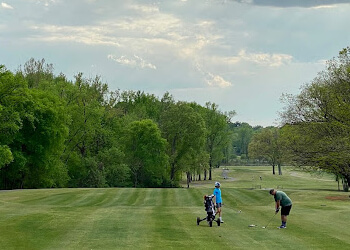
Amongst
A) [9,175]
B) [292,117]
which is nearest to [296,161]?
[292,117]

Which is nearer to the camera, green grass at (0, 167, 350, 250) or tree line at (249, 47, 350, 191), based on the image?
green grass at (0, 167, 350, 250)

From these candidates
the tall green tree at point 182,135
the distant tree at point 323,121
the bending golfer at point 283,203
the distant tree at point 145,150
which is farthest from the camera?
the tall green tree at point 182,135

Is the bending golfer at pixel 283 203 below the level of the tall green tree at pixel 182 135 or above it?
below

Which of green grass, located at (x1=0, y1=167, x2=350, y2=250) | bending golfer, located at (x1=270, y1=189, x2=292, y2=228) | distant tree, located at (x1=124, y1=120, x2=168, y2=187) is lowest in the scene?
green grass, located at (x1=0, y1=167, x2=350, y2=250)

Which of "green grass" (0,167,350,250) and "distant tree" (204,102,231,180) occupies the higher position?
"distant tree" (204,102,231,180)

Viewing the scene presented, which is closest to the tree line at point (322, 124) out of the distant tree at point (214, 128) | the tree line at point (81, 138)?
the tree line at point (81, 138)

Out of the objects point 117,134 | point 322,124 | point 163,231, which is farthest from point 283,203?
point 117,134

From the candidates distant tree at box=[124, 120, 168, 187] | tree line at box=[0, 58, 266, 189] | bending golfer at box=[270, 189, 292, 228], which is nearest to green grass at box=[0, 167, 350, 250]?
bending golfer at box=[270, 189, 292, 228]

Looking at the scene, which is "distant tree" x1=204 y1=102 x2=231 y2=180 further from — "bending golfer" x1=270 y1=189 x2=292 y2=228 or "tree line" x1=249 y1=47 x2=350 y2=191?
"bending golfer" x1=270 y1=189 x2=292 y2=228

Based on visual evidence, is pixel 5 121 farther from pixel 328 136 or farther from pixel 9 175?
pixel 328 136

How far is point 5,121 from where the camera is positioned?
54.1 meters

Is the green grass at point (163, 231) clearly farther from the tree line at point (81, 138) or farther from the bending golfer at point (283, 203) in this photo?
the tree line at point (81, 138)

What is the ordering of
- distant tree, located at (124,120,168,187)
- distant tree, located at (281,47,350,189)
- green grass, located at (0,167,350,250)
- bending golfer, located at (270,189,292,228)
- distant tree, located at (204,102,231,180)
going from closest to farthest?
green grass, located at (0,167,350,250)
bending golfer, located at (270,189,292,228)
distant tree, located at (281,47,350,189)
distant tree, located at (124,120,168,187)
distant tree, located at (204,102,231,180)

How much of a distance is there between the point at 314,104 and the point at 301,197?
11540mm
